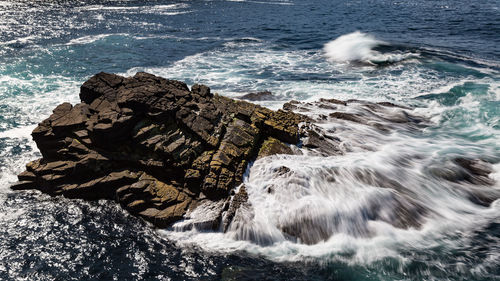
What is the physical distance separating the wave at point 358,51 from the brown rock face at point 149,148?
58.7ft

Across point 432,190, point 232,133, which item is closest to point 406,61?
point 432,190

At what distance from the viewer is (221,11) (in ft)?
197

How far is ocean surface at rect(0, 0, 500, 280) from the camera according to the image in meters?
7.82

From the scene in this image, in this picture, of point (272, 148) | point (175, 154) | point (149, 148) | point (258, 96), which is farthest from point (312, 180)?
point (258, 96)

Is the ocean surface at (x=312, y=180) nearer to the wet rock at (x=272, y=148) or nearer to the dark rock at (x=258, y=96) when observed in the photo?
the wet rock at (x=272, y=148)

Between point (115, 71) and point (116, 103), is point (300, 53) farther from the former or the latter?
point (116, 103)

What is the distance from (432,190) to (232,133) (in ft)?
25.3

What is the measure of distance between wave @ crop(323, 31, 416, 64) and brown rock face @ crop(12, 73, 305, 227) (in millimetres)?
17900

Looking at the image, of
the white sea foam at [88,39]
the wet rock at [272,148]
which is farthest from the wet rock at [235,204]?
the white sea foam at [88,39]

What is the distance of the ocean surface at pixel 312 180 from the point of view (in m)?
7.82

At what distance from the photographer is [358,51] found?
28.9 metres

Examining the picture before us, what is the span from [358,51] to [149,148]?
2493 cm

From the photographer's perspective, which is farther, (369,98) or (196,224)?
(369,98)

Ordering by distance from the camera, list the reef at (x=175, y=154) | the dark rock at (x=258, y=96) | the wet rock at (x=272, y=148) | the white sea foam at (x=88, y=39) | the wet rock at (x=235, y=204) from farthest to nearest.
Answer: the white sea foam at (x=88, y=39)
the dark rock at (x=258, y=96)
the wet rock at (x=272, y=148)
the reef at (x=175, y=154)
the wet rock at (x=235, y=204)
